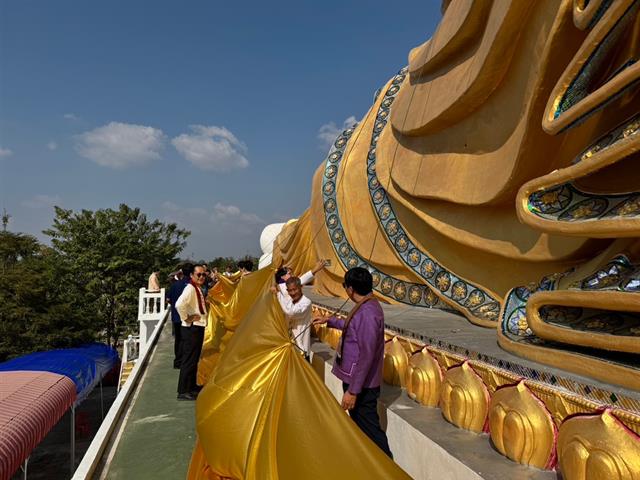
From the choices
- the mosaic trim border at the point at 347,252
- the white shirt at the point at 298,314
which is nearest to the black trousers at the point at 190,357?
the white shirt at the point at 298,314

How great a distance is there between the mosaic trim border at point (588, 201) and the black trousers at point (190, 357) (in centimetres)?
327

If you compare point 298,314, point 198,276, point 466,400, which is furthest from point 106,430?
point 466,400

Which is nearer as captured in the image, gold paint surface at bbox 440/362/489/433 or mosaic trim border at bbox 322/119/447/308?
gold paint surface at bbox 440/362/489/433

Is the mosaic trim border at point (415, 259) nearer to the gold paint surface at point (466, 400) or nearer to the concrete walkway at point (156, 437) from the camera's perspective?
the gold paint surface at point (466, 400)

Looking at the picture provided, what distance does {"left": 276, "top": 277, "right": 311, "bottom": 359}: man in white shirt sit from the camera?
3526 millimetres

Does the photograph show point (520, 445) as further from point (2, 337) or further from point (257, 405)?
point (2, 337)

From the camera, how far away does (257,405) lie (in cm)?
228

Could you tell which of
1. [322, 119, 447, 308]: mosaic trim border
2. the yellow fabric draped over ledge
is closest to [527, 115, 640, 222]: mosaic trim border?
the yellow fabric draped over ledge

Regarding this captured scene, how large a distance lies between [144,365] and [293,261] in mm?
2628

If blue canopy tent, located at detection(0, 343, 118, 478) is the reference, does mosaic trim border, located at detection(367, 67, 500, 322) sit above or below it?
above

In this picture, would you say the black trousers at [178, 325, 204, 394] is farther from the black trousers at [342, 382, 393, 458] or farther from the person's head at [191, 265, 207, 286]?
the black trousers at [342, 382, 393, 458]

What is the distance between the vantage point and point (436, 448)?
6.52ft

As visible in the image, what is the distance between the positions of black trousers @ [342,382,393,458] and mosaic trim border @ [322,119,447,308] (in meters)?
2.04

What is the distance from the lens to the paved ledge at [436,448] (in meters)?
1.75
